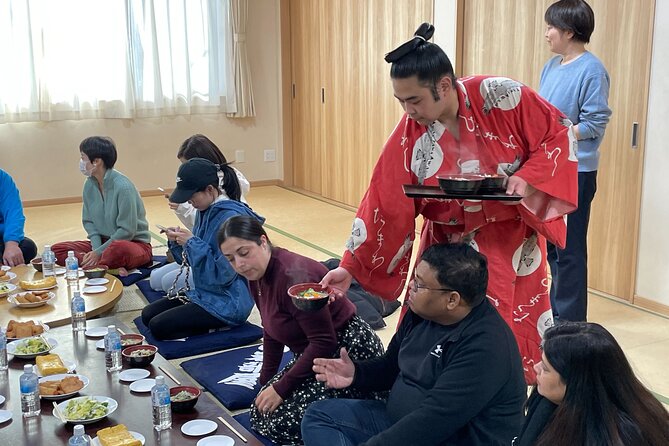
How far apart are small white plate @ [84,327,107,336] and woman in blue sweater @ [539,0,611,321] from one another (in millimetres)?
2063

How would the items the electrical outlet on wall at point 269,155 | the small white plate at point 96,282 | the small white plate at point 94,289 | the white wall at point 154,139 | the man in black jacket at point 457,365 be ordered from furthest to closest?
1. the electrical outlet on wall at point 269,155
2. the white wall at point 154,139
3. the small white plate at point 96,282
4. the small white plate at point 94,289
5. the man in black jacket at point 457,365

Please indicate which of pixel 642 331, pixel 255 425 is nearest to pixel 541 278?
pixel 255 425

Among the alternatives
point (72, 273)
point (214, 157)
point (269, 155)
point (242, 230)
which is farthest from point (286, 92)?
point (242, 230)

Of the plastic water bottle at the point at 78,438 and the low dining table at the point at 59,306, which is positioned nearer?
the plastic water bottle at the point at 78,438

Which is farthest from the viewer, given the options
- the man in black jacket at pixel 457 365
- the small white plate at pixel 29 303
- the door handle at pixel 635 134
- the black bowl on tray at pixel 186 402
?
the door handle at pixel 635 134

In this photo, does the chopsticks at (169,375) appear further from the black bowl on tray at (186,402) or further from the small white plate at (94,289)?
the small white plate at (94,289)

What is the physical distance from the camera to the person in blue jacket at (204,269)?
3332 millimetres

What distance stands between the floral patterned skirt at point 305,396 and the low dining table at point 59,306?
1054 millimetres

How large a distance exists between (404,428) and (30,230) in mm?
4916

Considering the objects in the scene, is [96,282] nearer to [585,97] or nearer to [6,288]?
[6,288]

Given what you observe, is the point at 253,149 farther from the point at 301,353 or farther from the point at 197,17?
the point at 301,353

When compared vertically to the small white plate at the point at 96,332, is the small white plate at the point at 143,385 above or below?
below

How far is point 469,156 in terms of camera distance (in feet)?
7.00

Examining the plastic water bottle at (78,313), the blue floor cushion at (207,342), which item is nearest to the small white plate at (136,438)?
the plastic water bottle at (78,313)
